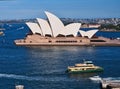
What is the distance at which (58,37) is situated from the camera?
44.9 m

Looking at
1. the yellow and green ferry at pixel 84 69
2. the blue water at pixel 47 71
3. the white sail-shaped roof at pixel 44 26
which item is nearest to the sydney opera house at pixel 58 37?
the white sail-shaped roof at pixel 44 26

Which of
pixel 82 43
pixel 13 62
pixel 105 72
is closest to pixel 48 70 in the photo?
pixel 105 72

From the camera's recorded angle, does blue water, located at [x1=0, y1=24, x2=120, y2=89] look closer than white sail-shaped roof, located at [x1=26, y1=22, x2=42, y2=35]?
Yes

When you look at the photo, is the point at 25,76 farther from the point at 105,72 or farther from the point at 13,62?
the point at 13,62

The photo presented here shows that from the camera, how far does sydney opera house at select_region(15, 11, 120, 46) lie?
43938 mm

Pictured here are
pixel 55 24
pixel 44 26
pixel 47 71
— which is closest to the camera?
pixel 47 71

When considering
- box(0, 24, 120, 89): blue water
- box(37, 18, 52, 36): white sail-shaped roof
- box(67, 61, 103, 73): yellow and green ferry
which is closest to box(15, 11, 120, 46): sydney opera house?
box(37, 18, 52, 36): white sail-shaped roof

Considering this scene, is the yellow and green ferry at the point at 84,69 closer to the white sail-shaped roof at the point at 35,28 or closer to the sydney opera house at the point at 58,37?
the sydney opera house at the point at 58,37

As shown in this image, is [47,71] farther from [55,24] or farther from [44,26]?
[44,26]

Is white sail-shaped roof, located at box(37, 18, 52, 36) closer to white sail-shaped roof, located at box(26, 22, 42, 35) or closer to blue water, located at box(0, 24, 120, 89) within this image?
white sail-shaped roof, located at box(26, 22, 42, 35)

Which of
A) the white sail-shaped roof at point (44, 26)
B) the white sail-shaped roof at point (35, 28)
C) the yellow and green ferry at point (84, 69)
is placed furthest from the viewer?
the white sail-shaped roof at point (35, 28)

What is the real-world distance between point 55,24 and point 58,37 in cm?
175

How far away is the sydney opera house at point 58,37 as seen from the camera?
144 ft

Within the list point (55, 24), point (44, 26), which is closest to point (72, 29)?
point (55, 24)
